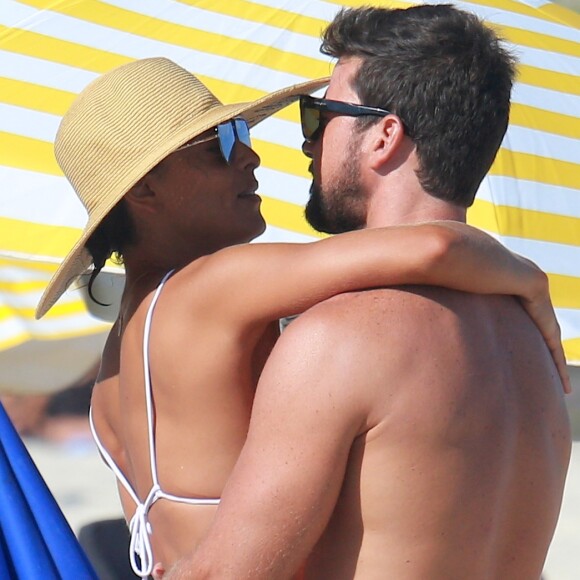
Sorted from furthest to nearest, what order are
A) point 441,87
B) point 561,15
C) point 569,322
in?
point 561,15 < point 569,322 < point 441,87

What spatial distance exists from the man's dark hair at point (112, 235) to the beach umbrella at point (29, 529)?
402 mm

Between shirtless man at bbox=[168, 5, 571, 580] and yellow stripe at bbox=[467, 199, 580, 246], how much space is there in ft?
6.35

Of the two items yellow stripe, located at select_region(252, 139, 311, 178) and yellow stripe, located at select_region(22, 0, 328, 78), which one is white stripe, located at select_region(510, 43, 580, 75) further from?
yellow stripe, located at select_region(252, 139, 311, 178)

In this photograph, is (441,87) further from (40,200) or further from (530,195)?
(530,195)

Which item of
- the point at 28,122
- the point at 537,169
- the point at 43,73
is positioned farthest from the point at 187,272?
the point at 537,169

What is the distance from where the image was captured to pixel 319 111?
1.61m

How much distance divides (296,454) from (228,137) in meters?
0.70

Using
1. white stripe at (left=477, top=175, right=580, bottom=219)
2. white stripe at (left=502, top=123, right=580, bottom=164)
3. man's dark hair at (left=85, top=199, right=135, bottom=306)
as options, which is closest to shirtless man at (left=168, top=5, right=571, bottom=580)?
man's dark hair at (left=85, top=199, right=135, bottom=306)

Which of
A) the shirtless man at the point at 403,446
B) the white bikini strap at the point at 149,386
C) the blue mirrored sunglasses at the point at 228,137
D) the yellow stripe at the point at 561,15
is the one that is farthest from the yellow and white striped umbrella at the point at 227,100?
the shirtless man at the point at 403,446

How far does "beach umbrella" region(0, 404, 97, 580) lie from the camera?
71.1 inches

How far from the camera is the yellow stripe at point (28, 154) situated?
128 inches

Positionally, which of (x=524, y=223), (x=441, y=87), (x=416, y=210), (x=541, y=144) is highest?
(x=441, y=87)

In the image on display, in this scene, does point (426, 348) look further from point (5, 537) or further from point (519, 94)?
point (519, 94)

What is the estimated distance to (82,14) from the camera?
12.5ft
